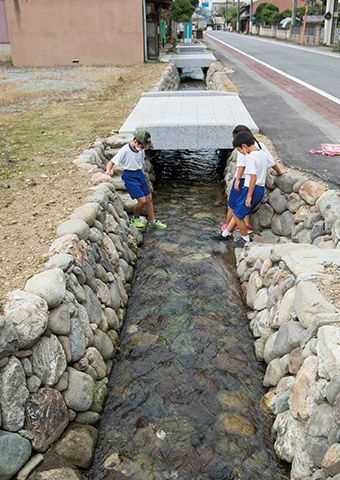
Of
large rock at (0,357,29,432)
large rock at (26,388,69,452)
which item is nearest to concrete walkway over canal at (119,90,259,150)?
large rock at (26,388,69,452)

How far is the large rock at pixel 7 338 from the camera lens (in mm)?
3362

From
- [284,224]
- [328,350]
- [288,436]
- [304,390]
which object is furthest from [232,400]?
[284,224]

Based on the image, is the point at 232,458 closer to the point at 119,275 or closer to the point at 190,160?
the point at 119,275

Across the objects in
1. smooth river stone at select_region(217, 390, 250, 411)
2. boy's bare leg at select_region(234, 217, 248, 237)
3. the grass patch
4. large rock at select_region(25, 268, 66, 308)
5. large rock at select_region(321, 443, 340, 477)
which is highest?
the grass patch

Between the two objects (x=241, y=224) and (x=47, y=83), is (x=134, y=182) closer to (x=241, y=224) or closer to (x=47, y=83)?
(x=241, y=224)

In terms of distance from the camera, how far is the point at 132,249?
7387 millimetres

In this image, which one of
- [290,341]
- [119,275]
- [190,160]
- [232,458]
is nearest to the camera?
[232,458]

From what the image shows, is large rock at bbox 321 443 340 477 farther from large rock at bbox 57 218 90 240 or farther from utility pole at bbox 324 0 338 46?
utility pole at bbox 324 0 338 46

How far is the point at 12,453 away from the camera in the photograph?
3346mm

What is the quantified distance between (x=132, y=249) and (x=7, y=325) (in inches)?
158

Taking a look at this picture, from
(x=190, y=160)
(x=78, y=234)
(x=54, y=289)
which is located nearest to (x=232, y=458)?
(x=54, y=289)

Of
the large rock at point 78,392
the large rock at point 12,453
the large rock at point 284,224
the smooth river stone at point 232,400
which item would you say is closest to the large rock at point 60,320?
the large rock at point 78,392

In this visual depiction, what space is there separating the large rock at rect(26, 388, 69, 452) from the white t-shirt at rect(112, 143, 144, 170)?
4573 mm

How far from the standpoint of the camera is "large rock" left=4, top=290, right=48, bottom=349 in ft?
11.8
